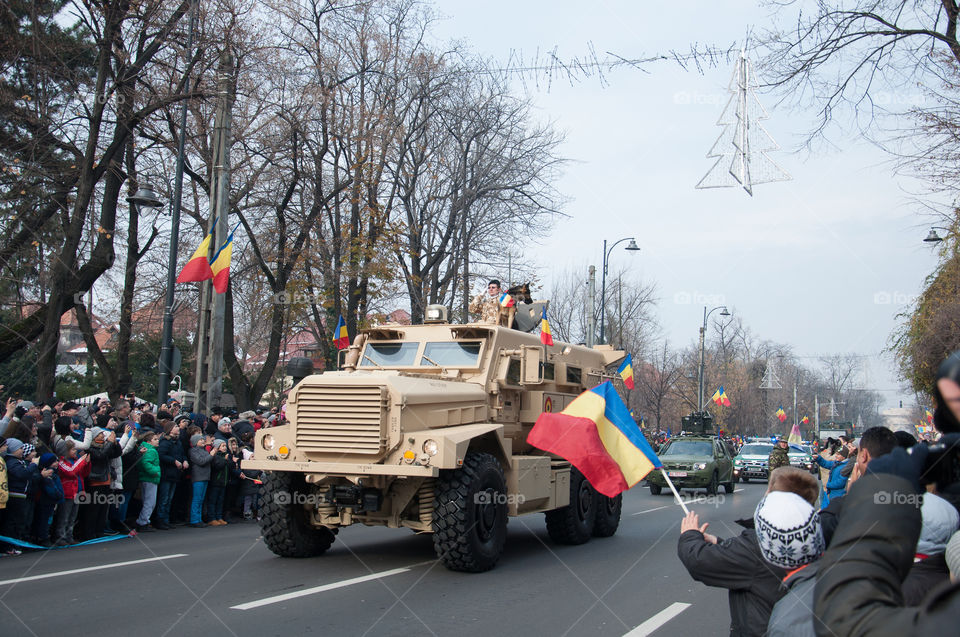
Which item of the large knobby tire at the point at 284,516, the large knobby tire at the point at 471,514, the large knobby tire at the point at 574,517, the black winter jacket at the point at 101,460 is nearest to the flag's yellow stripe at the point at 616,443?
the large knobby tire at the point at 471,514

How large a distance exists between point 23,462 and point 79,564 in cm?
170

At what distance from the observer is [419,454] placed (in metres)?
9.02

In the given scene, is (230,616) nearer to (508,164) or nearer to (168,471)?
(168,471)

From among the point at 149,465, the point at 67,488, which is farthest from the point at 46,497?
the point at 149,465

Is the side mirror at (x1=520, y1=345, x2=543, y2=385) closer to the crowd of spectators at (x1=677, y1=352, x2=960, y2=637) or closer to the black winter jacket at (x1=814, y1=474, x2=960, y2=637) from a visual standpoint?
the crowd of spectators at (x1=677, y1=352, x2=960, y2=637)

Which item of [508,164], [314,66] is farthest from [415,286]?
[314,66]

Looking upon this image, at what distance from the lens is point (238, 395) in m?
24.2

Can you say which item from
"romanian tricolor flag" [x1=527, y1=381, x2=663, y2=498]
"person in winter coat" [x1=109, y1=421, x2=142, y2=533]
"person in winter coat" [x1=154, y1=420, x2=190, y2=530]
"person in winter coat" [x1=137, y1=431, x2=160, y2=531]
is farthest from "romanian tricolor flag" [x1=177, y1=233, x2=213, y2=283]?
"romanian tricolor flag" [x1=527, y1=381, x2=663, y2=498]

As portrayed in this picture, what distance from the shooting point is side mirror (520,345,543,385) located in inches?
442

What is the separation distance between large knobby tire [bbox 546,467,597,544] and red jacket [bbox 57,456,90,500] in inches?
261

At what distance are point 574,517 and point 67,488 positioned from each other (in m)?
7.08

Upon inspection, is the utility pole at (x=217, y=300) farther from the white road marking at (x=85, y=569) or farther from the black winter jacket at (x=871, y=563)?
the black winter jacket at (x=871, y=563)

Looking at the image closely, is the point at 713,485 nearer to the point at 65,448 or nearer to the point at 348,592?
the point at 348,592

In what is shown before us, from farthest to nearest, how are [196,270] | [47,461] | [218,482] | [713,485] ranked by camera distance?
1. [713,485]
2. [196,270]
3. [218,482]
4. [47,461]
